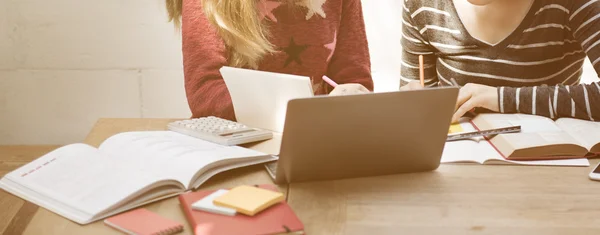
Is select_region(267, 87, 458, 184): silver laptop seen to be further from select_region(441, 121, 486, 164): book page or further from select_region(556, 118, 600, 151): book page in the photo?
select_region(556, 118, 600, 151): book page

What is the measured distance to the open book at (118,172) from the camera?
0.92 m

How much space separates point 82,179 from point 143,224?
18cm

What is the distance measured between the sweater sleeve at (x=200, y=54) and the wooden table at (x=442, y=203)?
0.45 m

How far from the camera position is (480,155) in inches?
44.2

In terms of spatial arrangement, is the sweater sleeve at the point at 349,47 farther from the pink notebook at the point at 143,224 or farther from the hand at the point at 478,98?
the pink notebook at the point at 143,224

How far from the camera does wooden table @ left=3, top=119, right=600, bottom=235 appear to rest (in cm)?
87

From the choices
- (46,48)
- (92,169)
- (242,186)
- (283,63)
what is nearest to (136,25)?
(46,48)

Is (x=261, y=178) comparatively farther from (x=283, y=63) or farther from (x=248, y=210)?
(x=283, y=63)

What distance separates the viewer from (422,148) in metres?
1.03

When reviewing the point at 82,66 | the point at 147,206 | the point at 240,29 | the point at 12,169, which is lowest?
the point at 12,169

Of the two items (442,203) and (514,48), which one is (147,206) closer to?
(442,203)

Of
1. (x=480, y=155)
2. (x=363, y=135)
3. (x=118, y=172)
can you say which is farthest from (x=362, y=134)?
(x=118, y=172)

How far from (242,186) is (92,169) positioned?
0.25m

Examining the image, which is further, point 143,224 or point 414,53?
point 414,53
